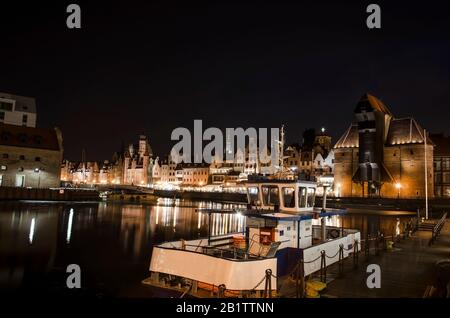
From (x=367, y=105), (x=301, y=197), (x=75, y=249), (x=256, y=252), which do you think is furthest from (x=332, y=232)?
(x=367, y=105)

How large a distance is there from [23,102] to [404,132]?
80.8 metres

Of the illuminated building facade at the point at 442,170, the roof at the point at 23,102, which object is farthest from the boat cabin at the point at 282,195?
the illuminated building facade at the point at 442,170

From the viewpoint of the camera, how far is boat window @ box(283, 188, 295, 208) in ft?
49.6

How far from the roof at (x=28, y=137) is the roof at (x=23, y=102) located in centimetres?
1241

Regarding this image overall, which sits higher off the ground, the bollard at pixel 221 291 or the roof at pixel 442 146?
the roof at pixel 442 146

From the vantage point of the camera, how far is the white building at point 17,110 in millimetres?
68688

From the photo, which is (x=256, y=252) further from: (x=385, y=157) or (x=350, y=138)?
(x=350, y=138)

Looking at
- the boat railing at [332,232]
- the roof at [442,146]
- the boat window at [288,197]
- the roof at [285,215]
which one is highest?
the roof at [442,146]

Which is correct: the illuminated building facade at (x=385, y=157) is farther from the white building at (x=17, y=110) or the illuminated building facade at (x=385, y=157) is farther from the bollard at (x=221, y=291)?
the bollard at (x=221, y=291)

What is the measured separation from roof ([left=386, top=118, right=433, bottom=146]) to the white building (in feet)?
251

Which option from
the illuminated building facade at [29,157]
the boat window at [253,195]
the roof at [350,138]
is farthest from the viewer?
the roof at [350,138]

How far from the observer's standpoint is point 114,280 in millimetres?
16078

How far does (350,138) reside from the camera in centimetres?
8169

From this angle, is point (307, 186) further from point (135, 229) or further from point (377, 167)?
point (377, 167)
